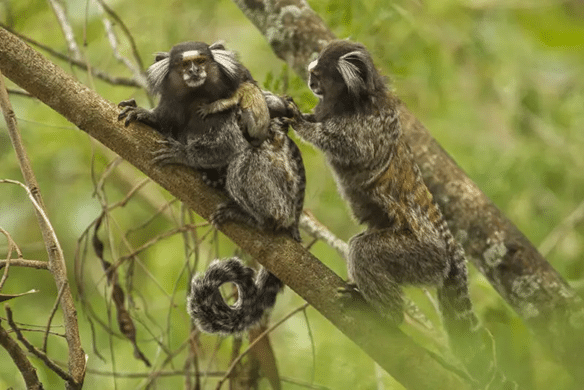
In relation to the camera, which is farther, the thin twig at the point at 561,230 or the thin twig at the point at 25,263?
the thin twig at the point at 561,230

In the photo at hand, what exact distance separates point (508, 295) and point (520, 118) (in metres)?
1.74

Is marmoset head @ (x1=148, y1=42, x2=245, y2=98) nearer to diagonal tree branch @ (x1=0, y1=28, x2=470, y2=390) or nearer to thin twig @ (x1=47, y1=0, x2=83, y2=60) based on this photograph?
diagonal tree branch @ (x1=0, y1=28, x2=470, y2=390)

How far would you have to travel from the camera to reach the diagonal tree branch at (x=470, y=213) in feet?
11.6

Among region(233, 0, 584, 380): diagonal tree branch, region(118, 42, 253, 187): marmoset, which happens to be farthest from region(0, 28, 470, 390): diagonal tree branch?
region(233, 0, 584, 380): diagonal tree branch

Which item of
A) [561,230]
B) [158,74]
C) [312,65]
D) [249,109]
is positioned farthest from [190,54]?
[561,230]

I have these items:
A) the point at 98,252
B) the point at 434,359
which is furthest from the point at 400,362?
the point at 98,252

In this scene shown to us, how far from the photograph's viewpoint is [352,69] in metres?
3.49

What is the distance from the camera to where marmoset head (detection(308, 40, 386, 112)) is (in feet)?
11.5

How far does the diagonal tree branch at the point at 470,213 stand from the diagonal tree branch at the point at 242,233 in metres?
0.86

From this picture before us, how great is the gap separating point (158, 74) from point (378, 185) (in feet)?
3.94

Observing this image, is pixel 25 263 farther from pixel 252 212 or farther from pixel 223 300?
pixel 223 300

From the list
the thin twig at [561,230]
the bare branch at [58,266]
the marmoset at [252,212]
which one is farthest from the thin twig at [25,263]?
the thin twig at [561,230]

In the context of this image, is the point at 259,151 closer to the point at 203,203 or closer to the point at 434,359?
the point at 203,203

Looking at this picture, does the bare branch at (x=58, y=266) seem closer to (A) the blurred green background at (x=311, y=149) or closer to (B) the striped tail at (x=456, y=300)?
(A) the blurred green background at (x=311, y=149)
